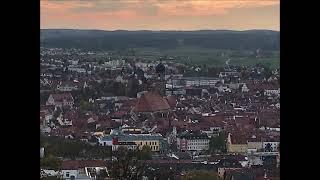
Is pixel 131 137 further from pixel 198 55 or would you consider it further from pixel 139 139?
pixel 198 55

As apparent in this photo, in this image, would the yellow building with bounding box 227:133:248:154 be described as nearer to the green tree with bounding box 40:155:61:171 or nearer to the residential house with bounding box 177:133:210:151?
the residential house with bounding box 177:133:210:151

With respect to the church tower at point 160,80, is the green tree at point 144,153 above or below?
below

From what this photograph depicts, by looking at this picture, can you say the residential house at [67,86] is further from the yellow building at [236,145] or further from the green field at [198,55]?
the yellow building at [236,145]

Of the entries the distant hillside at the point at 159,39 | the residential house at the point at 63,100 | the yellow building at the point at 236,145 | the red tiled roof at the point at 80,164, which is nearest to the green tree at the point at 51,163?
the red tiled roof at the point at 80,164
